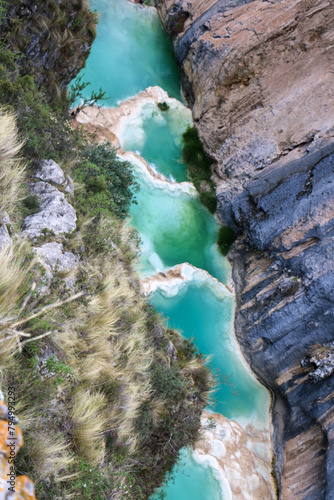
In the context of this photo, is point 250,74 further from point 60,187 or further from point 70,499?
point 70,499

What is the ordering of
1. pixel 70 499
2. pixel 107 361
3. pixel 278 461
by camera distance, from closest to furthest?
1. pixel 70 499
2. pixel 107 361
3. pixel 278 461

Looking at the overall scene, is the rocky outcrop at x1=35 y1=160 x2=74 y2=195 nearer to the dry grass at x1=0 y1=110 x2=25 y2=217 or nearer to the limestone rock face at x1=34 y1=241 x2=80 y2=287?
the dry grass at x1=0 y1=110 x2=25 y2=217

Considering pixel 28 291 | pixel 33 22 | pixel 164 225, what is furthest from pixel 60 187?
pixel 164 225

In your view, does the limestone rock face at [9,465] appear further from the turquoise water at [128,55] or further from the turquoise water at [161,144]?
the turquoise water at [128,55]

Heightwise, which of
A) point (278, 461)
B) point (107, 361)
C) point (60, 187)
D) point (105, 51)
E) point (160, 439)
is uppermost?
point (105, 51)

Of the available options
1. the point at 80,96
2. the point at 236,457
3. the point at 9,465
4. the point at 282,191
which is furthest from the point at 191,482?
the point at 80,96

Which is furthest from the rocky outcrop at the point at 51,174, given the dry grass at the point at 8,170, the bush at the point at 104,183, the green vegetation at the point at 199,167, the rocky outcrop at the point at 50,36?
the green vegetation at the point at 199,167
